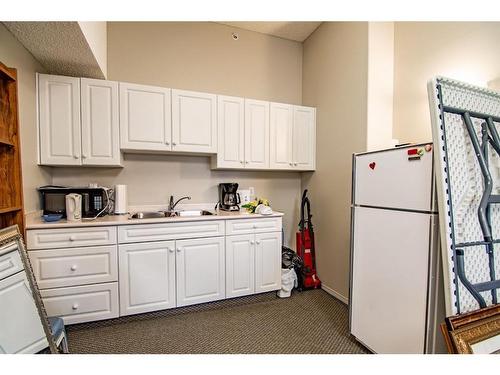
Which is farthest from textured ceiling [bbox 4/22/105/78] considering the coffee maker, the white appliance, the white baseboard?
the white baseboard

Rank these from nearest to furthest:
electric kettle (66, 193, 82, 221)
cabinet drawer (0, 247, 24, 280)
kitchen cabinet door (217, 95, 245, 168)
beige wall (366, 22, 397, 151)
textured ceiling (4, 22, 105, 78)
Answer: cabinet drawer (0, 247, 24, 280), textured ceiling (4, 22, 105, 78), electric kettle (66, 193, 82, 221), beige wall (366, 22, 397, 151), kitchen cabinet door (217, 95, 245, 168)

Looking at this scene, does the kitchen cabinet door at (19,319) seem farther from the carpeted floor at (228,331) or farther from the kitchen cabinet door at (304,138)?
the kitchen cabinet door at (304,138)

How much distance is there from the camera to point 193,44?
2.90 m

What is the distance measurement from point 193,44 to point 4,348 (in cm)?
313

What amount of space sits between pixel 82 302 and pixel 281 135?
2.63 m

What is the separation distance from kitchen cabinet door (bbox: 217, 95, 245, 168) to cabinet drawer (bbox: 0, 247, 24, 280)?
A: 5.87 feet

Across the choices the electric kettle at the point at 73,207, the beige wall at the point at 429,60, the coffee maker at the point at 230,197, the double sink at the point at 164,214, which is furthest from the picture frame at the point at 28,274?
the beige wall at the point at 429,60

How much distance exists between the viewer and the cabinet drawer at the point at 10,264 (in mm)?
1242

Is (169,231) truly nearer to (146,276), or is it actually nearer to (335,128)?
(146,276)

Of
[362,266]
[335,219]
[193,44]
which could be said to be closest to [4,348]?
[362,266]

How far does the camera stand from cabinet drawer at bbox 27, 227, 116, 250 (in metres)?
1.86

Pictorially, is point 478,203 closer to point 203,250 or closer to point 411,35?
point 411,35

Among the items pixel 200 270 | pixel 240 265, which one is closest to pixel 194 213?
pixel 200 270

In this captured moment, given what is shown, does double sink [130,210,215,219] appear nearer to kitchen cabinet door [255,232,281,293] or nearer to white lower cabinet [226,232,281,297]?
white lower cabinet [226,232,281,297]
